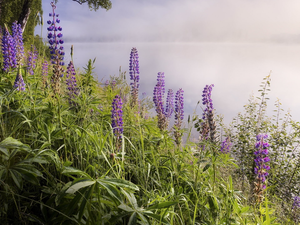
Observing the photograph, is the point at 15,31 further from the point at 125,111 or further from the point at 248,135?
the point at 248,135

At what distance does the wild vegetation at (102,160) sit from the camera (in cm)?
143

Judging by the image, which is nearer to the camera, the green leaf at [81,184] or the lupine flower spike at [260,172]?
the green leaf at [81,184]

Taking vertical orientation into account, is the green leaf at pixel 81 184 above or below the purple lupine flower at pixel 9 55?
below

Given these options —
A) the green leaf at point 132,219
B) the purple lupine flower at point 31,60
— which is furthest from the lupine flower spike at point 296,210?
the purple lupine flower at point 31,60

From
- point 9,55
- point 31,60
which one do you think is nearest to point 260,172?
point 31,60

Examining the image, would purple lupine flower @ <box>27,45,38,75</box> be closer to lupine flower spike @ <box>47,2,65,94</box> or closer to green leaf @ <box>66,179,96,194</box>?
lupine flower spike @ <box>47,2,65,94</box>

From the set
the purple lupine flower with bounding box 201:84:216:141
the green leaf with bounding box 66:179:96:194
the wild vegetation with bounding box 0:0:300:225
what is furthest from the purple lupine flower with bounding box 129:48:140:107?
the green leaf with bounding box 66:179:96:194

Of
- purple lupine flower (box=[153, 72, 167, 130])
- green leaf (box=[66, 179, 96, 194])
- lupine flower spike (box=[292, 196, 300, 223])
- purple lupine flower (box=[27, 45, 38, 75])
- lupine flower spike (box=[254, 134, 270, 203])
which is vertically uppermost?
purple lupine flower (box=[27, 45, 38, 75])

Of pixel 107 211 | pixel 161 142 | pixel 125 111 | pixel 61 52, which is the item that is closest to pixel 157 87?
pixel 125 111

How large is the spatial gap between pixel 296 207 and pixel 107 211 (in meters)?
4.46

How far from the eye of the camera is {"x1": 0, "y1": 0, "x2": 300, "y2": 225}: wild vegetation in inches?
56.3

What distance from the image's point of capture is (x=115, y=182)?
1.29m

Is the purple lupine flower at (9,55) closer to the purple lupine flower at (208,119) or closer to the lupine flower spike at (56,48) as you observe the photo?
the lupine flower spike at (56,48)

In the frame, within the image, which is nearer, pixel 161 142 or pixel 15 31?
pixel 161 142
